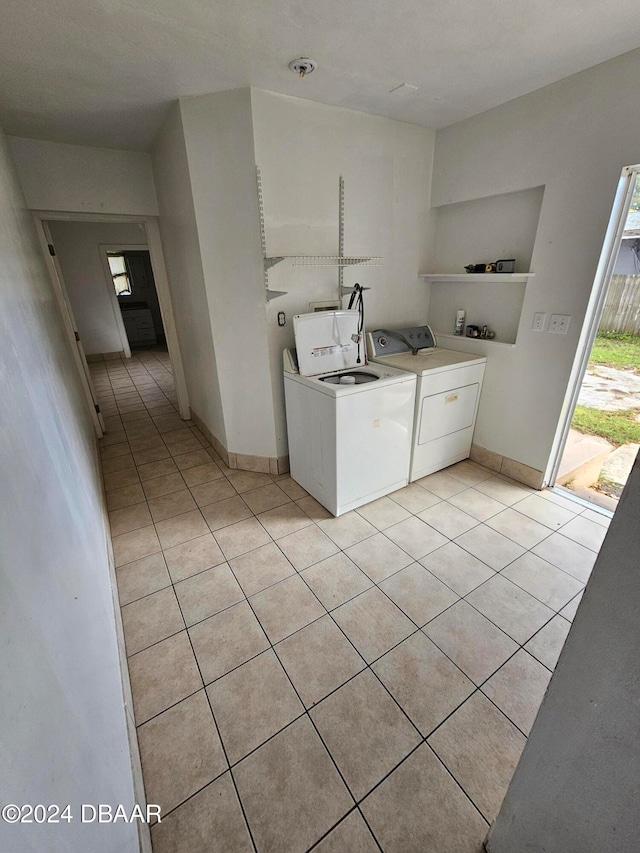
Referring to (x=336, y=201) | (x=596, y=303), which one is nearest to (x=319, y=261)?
(x=336, y=201)

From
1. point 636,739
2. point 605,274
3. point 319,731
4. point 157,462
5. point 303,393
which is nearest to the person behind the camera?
point 636,739

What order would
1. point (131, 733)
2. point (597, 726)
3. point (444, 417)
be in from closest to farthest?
point (597, 726)
point (131, 733)
point (444, 417)

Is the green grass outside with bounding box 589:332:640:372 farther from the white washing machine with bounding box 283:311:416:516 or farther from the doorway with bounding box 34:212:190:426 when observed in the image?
the doorway with bounding box 34:212:190:426

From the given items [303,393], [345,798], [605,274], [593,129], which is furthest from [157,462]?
[593,129]

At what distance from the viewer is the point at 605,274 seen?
2059 millimetres

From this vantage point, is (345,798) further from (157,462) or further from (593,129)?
(593,129)

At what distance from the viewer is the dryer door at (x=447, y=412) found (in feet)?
8.29

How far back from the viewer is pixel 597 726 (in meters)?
0.68

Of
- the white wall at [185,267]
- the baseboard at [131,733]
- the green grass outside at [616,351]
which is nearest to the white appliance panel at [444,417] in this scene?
the green grass outside at [616,351]

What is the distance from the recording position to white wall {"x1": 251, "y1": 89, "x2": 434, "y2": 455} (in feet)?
7.18

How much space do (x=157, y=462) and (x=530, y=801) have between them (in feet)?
9.90

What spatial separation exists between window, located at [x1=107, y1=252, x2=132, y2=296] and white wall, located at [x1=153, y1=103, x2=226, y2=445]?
17.4 ft

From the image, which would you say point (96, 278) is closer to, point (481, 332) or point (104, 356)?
point (104, 356)

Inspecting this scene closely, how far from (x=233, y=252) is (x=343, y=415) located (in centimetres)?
129
